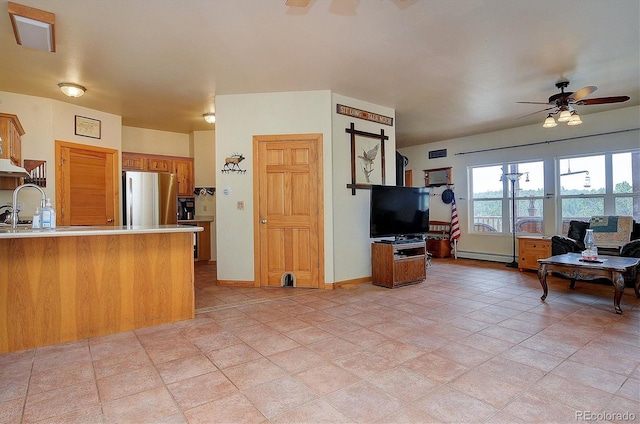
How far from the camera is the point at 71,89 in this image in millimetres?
4277

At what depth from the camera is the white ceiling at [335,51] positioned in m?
2.75

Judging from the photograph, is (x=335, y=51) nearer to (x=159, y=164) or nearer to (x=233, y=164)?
(x=233, y=164)

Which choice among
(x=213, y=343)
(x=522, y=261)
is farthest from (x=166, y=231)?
(x=522, y=261)

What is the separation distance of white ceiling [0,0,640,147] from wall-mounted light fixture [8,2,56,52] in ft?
0.26

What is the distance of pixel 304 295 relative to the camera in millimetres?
4309

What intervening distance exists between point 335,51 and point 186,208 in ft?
15.8

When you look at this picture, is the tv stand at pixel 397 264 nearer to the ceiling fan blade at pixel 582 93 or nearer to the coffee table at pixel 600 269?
the coffee table at pixel 600 269

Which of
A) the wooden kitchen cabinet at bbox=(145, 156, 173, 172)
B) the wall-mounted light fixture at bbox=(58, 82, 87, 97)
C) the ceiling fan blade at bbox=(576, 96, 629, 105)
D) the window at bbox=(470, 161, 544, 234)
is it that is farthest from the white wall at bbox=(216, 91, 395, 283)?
→ the window at bbox=(470, 161, 544, 234)

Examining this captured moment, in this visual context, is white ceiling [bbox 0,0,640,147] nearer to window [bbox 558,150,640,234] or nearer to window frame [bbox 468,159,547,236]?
window [bbox 558,150,640,234]

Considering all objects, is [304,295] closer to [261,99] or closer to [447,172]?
[261,99]

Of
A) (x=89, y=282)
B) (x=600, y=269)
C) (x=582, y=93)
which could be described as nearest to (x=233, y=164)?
(x=89, y=282)

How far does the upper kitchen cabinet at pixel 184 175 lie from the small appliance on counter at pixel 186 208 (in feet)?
0.42

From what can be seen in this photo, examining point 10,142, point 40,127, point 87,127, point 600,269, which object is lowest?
point 600,269

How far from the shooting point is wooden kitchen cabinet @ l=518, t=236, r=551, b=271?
18.5 feet
